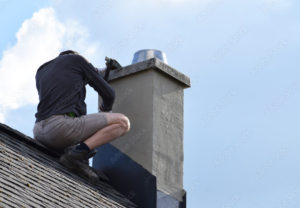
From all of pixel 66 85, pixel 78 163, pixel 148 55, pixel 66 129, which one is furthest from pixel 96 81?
pixel 148 55

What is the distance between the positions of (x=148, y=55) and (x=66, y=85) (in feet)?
4.62

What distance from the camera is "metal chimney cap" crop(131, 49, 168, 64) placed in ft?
21.9

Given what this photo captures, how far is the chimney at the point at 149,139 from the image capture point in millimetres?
5898

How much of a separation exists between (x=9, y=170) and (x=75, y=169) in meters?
1.11

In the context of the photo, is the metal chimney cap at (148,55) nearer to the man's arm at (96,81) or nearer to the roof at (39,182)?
the man's arm at (96,81)

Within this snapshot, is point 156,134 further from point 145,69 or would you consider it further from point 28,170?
point 28,170

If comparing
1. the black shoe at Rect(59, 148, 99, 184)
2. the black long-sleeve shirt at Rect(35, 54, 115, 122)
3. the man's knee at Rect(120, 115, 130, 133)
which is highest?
the black long-sleeve shirt at Rect(35, 54, 115, 122)

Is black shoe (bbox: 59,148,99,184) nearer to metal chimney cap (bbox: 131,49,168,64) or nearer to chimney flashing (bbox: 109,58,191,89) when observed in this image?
chimney flashing (bbox: 109,58,191,89)

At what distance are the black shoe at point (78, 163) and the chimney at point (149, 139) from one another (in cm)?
55

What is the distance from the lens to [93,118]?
5.61 m

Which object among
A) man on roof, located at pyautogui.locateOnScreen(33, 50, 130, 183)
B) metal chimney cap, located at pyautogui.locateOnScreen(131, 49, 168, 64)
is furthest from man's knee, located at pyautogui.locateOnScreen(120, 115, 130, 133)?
metal chimney cap, located at pyautogui.locateOnScreen(131, 49, 168, 64)

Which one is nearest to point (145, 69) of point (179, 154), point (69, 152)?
point (179, 154)

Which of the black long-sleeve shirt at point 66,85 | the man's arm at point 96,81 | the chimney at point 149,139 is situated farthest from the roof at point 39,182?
the man's arm at point 96,81

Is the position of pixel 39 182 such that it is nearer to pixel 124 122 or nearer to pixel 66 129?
pixel 66 129
